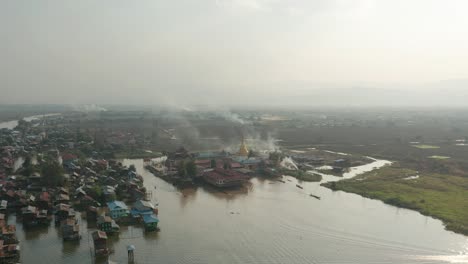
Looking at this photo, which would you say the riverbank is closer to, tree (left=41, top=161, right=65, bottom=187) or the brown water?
the brown water

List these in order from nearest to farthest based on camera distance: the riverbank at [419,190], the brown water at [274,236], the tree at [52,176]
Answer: the brown water at [274,236] → the riverbank at [419,190] → the tree at [52,176]

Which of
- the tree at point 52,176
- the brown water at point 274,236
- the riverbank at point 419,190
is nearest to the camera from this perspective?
the brown water at point 274,236

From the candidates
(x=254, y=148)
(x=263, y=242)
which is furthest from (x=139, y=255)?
(x=254, y=148)

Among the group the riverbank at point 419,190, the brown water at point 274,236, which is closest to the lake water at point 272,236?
the brown water at point 274,236

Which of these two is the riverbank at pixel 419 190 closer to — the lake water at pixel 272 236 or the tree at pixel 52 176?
the lake water at pixel 272 236

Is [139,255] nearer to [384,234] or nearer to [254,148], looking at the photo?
[384,234]

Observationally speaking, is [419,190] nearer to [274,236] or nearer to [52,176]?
[274,236]

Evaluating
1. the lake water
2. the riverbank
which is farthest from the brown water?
the riverbank

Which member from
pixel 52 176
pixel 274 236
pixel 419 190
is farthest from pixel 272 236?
pixel 52 176
